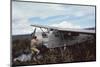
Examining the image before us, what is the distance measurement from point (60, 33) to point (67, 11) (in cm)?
32

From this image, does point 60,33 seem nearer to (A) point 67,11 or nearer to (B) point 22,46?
(A) point 67,11

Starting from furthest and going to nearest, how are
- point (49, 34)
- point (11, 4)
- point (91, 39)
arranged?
Result: point (91, 39)
point (49, 34)
point (11, 4)

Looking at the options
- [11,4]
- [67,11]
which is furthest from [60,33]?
[11,4]

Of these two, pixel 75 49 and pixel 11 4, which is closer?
pixel 11 4

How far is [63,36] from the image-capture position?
259 centimetres

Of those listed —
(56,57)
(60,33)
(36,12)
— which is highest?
(36,12)

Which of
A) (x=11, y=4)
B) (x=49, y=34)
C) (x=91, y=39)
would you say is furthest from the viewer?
(x=91, y=39)

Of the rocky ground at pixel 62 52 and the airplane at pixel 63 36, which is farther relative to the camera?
the airplane at pixel 63 36

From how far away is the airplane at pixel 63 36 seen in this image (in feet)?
8.23

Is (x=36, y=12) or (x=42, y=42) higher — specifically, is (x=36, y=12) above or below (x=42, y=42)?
above

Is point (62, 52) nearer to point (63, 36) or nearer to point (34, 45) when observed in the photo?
point (63, 36)

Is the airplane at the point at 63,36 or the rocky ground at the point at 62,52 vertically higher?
the airplane at the point at 63,36

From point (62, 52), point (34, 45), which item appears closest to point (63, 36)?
point (62, 52)

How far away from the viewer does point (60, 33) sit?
2.58 m
